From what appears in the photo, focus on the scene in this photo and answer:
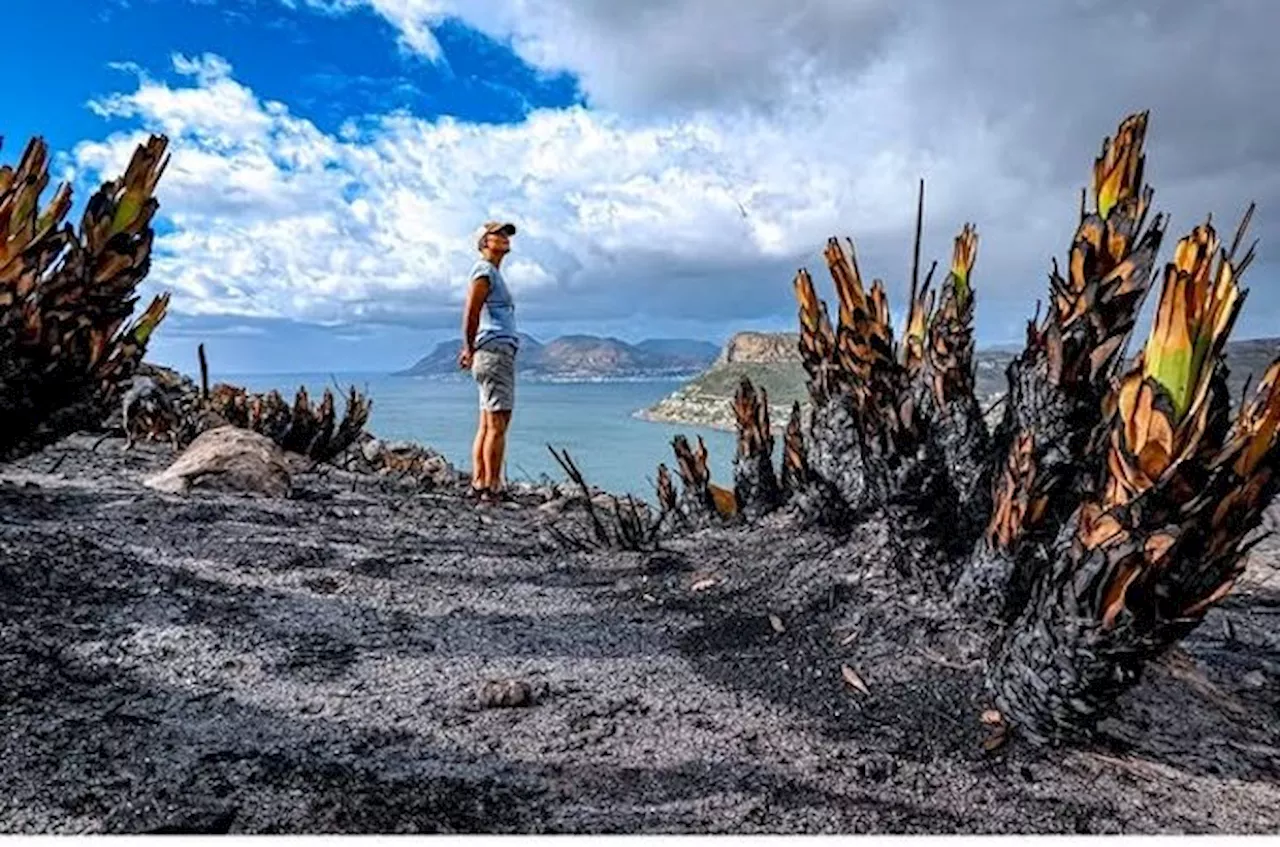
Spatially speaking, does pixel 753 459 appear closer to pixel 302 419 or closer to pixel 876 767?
pixel 876 767

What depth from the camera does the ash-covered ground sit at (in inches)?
61.0

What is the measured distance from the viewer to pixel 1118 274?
6.50 ft

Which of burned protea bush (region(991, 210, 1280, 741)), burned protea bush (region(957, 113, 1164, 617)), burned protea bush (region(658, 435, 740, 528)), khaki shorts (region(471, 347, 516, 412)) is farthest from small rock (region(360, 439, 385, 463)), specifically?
burned protea bush (region(991, 210, 1280, 741))

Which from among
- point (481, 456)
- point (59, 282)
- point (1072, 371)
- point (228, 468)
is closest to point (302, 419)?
point (481, 456)

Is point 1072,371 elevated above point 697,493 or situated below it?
above

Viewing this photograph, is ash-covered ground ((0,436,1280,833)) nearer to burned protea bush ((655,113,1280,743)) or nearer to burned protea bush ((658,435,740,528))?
burned protea bush ((655,113,1280,743))

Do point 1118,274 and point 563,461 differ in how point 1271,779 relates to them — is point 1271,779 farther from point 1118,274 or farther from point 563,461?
point 563,461

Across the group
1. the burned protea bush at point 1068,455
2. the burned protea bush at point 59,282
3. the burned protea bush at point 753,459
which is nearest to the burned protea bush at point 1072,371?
the burned protea bush at point 1068,455

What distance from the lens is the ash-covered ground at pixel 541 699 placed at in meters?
1.55

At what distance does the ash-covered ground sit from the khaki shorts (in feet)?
6.05

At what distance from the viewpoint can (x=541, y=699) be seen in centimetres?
200

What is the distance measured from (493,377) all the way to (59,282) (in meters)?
2.38

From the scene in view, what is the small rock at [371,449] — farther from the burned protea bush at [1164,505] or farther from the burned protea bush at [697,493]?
the burned protea bush at [1164,505]

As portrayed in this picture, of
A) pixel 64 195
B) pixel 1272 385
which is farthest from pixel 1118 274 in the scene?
pixel 64 195
